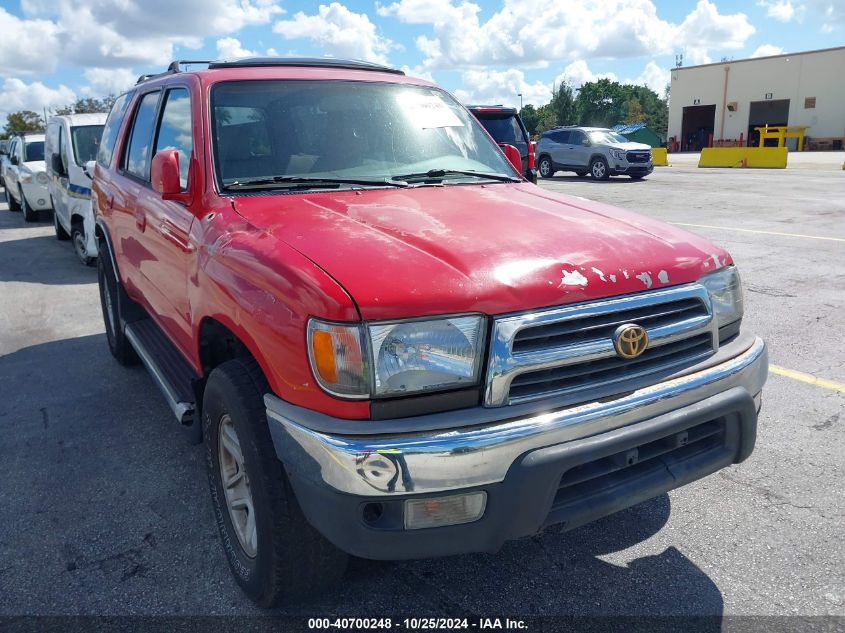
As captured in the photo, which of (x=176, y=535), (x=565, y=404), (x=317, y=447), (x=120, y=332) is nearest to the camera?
(x=317, y=447)

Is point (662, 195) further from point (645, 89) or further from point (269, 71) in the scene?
point (645, 89)

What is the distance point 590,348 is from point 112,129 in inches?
178

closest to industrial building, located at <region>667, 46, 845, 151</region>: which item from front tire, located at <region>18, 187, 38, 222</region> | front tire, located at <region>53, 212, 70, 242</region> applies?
front tire, located at <region>18, 187, 38, 222</region>

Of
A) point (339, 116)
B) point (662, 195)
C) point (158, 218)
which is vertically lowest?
point (662, 195)

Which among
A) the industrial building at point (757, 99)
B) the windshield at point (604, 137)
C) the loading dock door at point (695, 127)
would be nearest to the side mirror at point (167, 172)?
the windshield at point (604, 137)

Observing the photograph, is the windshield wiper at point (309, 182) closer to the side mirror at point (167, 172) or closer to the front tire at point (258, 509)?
the side mirror at point (167, 172)

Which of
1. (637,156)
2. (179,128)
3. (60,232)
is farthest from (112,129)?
(637,156)

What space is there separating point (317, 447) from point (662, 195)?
16618 millimetres

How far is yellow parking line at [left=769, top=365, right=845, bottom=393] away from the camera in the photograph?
15.0ft

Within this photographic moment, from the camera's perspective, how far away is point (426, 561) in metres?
2.89

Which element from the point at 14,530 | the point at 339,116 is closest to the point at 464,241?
the point at 339,116

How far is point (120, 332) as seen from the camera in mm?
5199

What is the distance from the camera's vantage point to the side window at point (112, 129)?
5.18m

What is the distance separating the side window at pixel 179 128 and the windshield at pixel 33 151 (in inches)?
489
